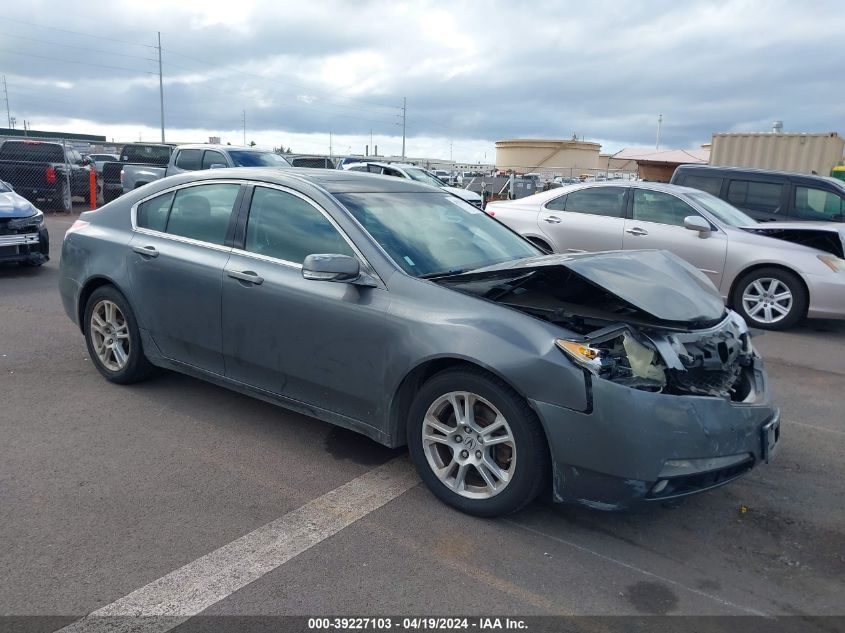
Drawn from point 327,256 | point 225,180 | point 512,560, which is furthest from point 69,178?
point 512,560

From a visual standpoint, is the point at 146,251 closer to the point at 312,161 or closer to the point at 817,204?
the point at 817,204

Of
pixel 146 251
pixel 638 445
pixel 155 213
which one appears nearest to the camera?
pixel 638 445

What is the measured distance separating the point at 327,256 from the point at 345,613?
1.80m

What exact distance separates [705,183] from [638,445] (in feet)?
29.9

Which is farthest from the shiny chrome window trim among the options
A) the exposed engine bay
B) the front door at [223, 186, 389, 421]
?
the exposed engine bay

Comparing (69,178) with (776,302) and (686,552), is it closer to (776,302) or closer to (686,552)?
(776,302)

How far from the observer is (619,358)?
3.40 metres

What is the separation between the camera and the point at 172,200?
513 centimetres

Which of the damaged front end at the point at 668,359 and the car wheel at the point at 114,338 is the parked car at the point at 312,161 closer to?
the car wheel at the point at 114,338

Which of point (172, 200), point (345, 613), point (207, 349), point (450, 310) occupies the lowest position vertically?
point (345, 613)

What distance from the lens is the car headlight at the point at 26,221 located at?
967 centimetres

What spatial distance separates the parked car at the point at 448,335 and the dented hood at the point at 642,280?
16 mm

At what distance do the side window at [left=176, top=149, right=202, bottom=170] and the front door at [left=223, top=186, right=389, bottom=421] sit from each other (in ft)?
38.6

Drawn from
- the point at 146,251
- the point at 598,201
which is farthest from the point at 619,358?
the point at 598,201
